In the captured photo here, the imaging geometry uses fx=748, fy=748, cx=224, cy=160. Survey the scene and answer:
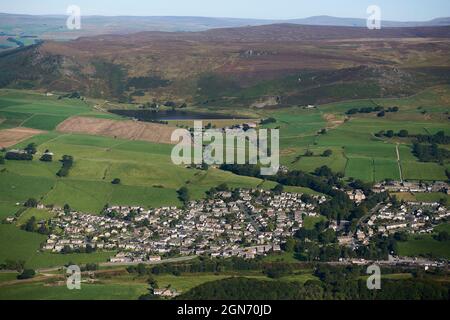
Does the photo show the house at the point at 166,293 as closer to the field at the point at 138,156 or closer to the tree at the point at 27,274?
the field at the point at 138,156

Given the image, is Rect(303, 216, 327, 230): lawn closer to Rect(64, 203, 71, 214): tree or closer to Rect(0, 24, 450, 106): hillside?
Rect(64, 203, 71, 214): tree

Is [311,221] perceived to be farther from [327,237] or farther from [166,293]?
[166,293]

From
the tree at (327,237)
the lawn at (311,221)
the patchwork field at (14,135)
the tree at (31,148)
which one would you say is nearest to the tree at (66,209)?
the tree at (31,148)

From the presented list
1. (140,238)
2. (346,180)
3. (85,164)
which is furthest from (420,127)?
(140,238)

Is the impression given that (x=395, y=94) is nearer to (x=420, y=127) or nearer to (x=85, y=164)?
(x=420, y=127)

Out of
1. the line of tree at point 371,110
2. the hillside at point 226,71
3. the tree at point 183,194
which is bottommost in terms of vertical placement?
the tree at point 183,194

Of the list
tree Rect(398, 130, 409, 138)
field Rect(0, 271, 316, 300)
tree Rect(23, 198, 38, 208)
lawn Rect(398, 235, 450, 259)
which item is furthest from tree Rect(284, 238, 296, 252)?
tree Rect(398, 130, 409, 138)
